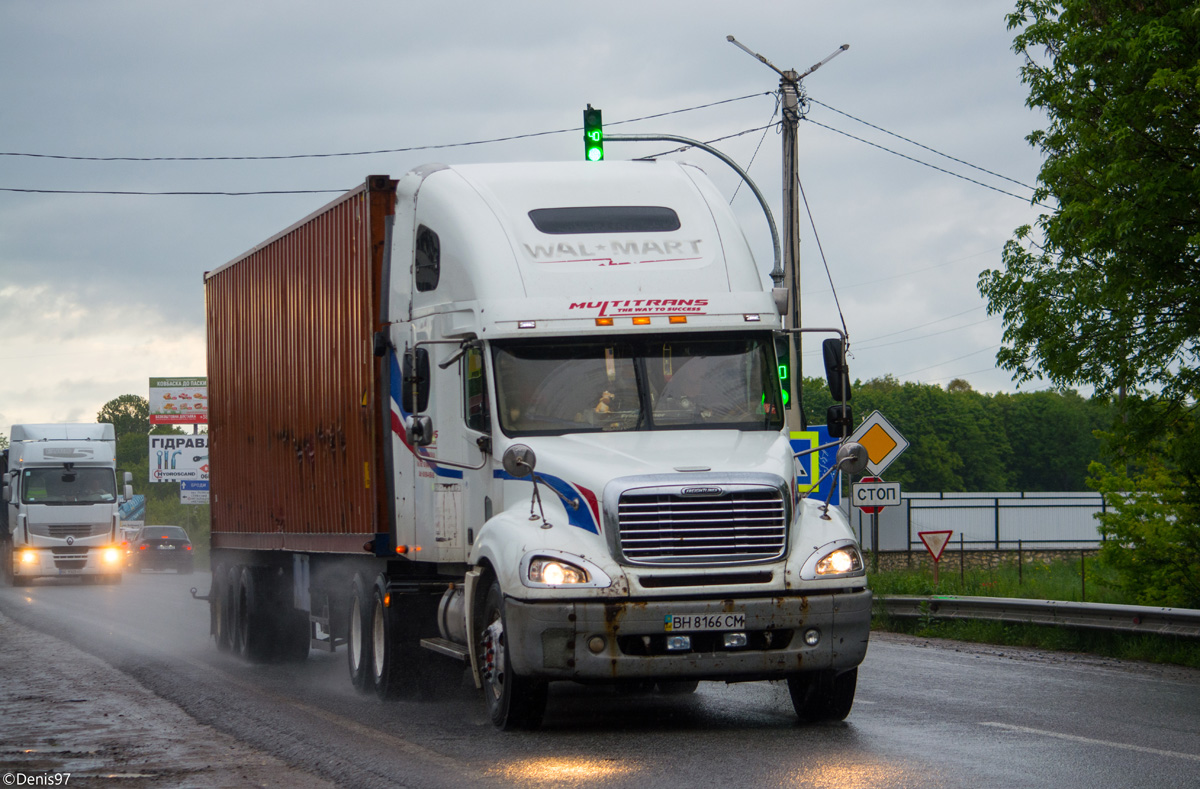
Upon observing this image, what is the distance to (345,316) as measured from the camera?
44.2ft

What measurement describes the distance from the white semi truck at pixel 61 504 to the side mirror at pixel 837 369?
32012 mm

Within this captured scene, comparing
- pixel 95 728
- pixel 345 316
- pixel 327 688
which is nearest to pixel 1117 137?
pixel 345 316

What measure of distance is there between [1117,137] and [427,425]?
873cm

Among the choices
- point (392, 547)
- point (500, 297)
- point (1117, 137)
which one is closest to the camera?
point (500, 297)

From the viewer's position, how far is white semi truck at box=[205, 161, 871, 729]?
9414mm

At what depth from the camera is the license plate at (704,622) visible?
934cm

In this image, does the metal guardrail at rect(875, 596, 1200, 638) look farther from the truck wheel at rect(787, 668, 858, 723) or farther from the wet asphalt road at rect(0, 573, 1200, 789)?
the truck wheel at rect(787, 668, 858, 723)

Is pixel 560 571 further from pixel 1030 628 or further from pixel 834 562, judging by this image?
pixel 1030 628

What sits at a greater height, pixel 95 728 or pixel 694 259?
pixel 694 259

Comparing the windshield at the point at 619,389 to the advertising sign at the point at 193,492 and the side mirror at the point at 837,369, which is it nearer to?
the side mirror at the point at 837,369

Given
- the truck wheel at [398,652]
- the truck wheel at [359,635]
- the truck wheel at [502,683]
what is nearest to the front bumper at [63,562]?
the truck wheel at [359,635]

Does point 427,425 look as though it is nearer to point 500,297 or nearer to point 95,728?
point 500,297

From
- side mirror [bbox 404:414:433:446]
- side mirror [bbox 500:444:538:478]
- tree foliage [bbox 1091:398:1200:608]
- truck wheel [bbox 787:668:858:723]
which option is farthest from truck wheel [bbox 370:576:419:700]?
tree foliage [bbox 1091:398:1200:608]

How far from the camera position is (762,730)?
9.93m
